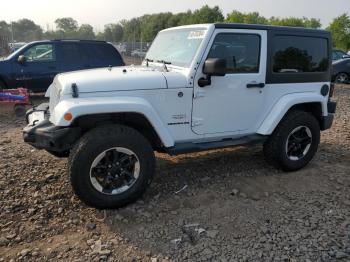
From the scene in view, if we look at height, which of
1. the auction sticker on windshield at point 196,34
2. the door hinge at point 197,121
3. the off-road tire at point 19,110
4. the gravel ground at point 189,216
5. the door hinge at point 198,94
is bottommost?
the gravel ground at point 189,216

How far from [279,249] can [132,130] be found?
183 centimetres

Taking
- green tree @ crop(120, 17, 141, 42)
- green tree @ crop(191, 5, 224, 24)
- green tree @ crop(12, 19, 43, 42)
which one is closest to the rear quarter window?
green tree @ crop(191, 5, 224, 24)

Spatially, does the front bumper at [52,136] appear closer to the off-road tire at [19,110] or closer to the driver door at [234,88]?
the driver door at [234,88]

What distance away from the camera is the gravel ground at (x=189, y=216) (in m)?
3.12

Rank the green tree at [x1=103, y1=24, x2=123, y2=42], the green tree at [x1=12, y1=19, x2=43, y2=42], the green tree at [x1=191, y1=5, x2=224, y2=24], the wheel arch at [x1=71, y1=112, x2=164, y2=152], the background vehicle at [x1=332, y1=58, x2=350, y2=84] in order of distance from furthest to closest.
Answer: the green tree at [x1=103, y1=24, x2=123, y2=42], the green tree at [x1=12, y1=19, x2=43, y2=42], the green tree at [x1=191, y1=5, x2=224, y2=24], the background vehicle at [x1=332, y1=58, x2=350, y2=84], the wheel arch at [x1=71, y1=112, x2=164, y2=152]

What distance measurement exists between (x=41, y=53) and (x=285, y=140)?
7227 millimetres

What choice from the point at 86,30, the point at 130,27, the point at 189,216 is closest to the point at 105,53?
the point at 189,216

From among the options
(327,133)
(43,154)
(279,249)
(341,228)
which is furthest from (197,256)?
(327,133)

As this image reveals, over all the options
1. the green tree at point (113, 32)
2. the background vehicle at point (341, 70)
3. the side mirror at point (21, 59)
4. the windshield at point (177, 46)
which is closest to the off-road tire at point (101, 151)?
the windshield at point (177, 46)

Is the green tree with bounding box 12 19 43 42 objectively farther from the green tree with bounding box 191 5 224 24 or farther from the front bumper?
the front bumper

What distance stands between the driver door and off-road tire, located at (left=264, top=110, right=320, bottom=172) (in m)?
0.40

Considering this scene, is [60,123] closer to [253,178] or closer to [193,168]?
[193,168]

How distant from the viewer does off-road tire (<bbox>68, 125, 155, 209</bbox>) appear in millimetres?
3420

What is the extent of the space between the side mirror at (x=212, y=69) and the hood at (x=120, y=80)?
8.9 inches
